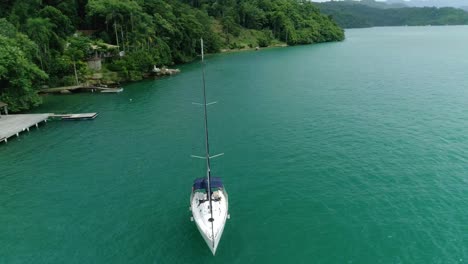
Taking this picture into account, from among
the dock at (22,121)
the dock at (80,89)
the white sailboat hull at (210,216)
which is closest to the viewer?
the white sailboat hull at (210,216)

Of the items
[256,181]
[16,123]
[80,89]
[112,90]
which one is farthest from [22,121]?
[256,181]

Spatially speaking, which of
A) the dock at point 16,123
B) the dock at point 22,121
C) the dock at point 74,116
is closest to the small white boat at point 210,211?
the dock at point 16,123

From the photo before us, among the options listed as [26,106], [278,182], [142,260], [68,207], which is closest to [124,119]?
[26,106]

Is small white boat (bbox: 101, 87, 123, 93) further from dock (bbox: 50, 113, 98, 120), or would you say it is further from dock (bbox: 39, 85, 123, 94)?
dock (bbox: 50, 113, 98, 120)

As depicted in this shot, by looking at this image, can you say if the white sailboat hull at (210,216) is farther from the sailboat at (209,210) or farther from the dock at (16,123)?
the dock at (16,123)

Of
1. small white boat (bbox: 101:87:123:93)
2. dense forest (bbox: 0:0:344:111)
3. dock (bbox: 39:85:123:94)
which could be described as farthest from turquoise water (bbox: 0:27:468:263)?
dense forest (bbox: 0:0:344:111)

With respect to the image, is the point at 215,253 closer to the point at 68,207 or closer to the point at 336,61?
the point at 68,207
